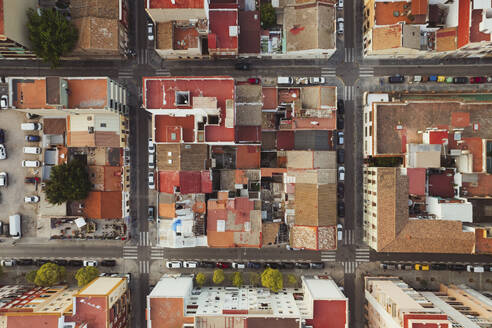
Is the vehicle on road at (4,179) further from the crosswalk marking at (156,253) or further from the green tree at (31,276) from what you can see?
the crosswalk marking at (156,253)

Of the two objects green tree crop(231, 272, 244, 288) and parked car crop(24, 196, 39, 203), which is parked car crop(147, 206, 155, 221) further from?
parked car crop(24, 196, 39, 203)

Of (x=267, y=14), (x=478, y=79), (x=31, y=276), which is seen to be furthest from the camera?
(x=478, y=79)

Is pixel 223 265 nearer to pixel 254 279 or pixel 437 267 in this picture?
pixel 254 279

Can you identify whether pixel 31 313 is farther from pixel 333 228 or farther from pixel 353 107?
pixel 353 107

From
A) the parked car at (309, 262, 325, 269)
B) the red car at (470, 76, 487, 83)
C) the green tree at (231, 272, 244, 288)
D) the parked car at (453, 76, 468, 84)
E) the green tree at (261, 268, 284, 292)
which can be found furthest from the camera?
the parked car at (309, 262, 325, 269)

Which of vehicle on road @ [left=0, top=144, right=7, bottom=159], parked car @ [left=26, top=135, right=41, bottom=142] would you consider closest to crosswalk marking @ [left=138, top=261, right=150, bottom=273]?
parked car @ [left=26, top=135, right=41, bottom=142]

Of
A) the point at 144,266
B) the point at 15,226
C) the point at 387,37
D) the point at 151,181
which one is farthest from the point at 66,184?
the point at 387,37
